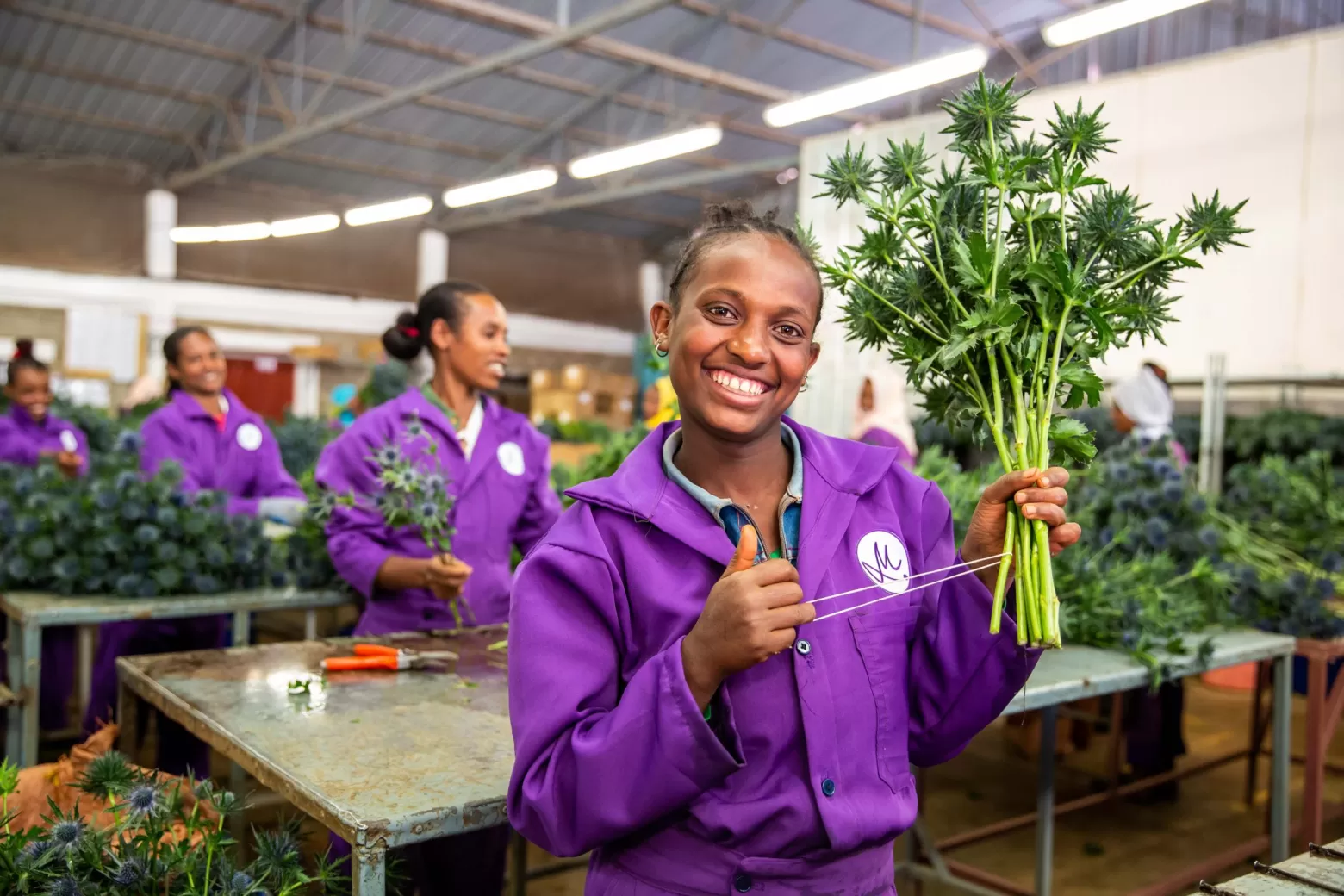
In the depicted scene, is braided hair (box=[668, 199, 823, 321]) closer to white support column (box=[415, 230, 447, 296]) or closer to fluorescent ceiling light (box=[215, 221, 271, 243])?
fluorescent ceiling light (box=[215, 221, 271, 243])

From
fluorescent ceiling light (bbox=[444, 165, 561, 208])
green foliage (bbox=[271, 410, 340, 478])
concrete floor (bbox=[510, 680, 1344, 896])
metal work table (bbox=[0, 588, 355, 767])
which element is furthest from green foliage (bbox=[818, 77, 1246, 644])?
fluorescent ceiling light (bbox=[444, 165, 561, 208])

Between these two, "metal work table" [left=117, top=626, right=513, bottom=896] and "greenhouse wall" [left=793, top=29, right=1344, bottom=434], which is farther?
"greenhouse wall" [left=793, top=29, right=1344, bottom=434]

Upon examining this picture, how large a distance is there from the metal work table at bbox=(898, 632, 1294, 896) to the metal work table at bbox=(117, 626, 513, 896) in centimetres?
125

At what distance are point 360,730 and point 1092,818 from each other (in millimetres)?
3426

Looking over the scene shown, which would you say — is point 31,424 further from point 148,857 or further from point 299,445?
point 148,857

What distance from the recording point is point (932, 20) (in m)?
12.3

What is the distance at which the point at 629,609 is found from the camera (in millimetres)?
1243

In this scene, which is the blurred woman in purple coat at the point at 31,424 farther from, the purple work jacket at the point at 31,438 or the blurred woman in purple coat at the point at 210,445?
the blurred woman in purple coat at the point at 210,445

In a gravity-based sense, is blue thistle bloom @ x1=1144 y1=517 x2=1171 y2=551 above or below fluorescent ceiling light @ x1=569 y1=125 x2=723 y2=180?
below

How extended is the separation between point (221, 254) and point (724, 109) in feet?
23.8

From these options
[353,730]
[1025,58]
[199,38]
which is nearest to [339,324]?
[199,38]

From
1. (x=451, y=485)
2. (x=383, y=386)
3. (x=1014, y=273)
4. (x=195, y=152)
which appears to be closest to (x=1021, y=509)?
(x=1014, y=273)

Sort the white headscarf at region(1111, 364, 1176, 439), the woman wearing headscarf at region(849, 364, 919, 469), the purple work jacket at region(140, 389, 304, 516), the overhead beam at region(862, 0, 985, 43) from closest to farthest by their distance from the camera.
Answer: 1. the purple work jacket at region(140, 389, 304, 516)
2. the white headscarf at region(1111, 364, 1176, 439)
3. the woman wearing headscarf at region(849, 364, 919, 469)
4. the overhead beam at region(862, 0, 985, 43)

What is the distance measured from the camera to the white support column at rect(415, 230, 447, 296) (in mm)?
16719
